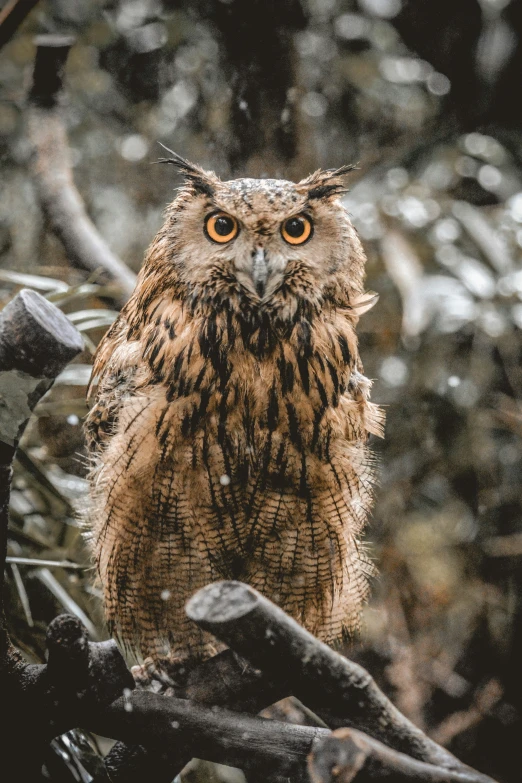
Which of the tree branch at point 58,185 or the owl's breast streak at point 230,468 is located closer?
the owl's breast streak at point 230,468

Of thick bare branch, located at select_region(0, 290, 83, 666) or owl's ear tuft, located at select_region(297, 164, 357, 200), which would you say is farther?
owl's ear tuft, located at select_region(297, 164, 357, 200)

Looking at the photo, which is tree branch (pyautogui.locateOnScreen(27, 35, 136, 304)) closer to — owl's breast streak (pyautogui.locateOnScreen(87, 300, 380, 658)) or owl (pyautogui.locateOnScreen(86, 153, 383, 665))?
owl (pyautogui.locateOnScreen(86, 153, 383, 665))

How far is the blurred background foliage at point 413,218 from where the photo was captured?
3.51 metres

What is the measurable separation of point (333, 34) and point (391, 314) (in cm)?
151

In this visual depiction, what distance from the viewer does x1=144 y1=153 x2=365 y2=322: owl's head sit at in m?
1.53

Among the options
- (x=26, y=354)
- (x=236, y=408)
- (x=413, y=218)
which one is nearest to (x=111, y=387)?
(x=236, y=408)

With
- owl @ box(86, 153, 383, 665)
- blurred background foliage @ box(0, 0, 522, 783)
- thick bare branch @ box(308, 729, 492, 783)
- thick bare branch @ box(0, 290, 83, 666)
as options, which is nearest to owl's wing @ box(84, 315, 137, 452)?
owl @ box(86, 153, 383, 665)

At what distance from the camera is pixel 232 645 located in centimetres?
97

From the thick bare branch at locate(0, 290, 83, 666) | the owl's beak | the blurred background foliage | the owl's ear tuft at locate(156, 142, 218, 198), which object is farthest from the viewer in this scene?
the blurred background foliage

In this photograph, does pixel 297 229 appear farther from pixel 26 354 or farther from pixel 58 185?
pixel 58 185

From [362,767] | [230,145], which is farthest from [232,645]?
[230,145]

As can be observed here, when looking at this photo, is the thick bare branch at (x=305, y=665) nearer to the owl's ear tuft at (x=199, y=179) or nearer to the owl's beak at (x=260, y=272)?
the owl's beak at (x=260, y=272)

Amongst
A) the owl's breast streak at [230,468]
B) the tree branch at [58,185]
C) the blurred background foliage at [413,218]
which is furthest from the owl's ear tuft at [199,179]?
the blurred background foliage at [413,218]

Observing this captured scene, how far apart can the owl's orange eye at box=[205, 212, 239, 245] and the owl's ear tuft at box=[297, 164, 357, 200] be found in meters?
0.18
